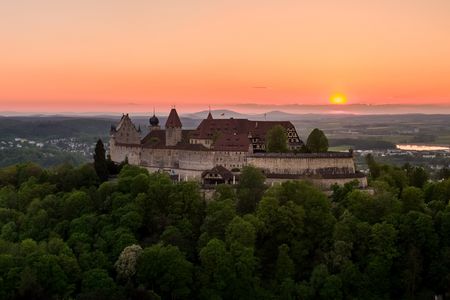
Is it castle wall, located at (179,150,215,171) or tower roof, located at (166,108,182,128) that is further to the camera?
tower roof, located at (166,108,182,128)

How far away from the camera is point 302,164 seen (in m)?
76.0

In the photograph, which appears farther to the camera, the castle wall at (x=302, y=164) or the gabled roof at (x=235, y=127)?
the gabled roof at (x=235, y=127)

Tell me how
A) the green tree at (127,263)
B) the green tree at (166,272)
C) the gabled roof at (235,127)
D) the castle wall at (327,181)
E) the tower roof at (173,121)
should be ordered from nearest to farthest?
1. the green tree at (166,272)
2. the green tree at (127,263)
3. the castle wall at (327,181)
4. the gabled roof at (235,127)
5. the tower roof at (173,121)

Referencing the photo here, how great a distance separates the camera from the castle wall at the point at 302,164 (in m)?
76.1

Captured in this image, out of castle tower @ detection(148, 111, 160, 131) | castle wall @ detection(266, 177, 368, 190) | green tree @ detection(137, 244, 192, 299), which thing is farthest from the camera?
castle tower @ detection(148, 111, 160, 131)

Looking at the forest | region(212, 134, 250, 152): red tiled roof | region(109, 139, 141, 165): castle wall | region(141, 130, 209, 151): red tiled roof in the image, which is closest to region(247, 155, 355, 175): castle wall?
region(212, 134, 250, 152): red tiled roof

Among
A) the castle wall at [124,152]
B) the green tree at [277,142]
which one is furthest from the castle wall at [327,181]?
the castle wall at [124,152]

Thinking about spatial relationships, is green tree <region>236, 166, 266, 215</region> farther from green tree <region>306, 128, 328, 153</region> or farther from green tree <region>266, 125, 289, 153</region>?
green tree <region>306, 128, 328, 153</region>

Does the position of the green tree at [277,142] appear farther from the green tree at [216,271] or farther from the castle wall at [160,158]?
the green tree at [216,271]

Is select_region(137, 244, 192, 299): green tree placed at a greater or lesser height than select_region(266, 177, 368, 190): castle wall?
lesser

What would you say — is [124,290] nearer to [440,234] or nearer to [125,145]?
[440,234]

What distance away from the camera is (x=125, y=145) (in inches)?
3588

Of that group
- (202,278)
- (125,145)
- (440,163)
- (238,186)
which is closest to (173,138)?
(125,145)

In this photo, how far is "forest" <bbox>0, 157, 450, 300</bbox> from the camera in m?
56.6
